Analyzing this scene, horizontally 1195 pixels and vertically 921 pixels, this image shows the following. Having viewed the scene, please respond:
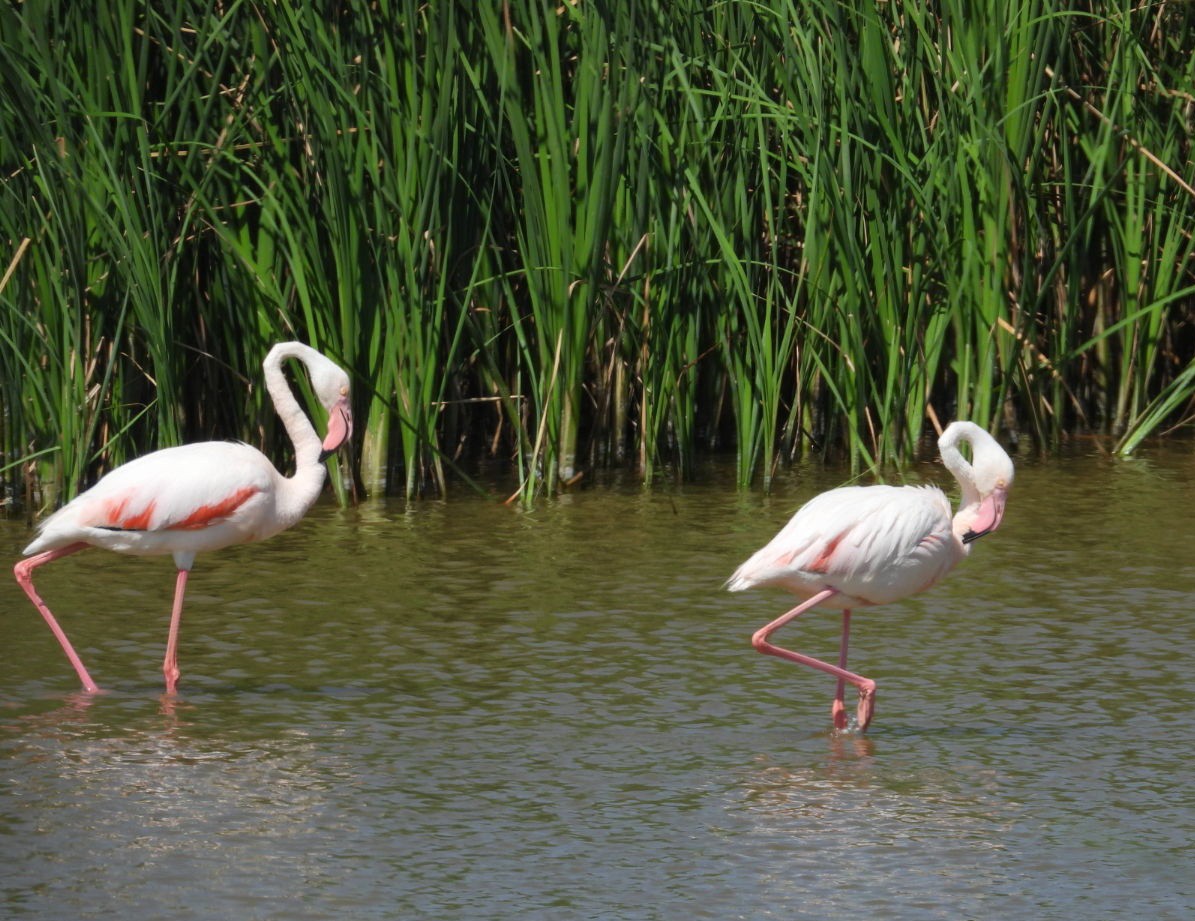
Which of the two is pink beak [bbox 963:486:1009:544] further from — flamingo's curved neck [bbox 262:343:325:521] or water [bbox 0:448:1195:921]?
flamingo's curved neck [bbox 262:343:325:521]

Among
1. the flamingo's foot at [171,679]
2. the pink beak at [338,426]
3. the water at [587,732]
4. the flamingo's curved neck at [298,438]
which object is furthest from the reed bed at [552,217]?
the flamingo's foot at [171,679]

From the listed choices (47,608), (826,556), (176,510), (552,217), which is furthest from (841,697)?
(552,217)

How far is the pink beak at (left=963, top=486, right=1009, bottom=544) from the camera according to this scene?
557cm

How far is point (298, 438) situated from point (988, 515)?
207 cm

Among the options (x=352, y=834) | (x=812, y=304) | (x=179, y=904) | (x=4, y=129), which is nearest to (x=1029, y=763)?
(x=352, y=834)

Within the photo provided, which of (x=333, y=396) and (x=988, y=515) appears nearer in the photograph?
(x=988, y=515)

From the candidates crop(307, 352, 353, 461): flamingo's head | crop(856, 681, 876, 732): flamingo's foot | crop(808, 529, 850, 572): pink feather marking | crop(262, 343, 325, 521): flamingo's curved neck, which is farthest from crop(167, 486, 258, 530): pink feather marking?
crop(856, 681, 876, 732): flamingo's foot

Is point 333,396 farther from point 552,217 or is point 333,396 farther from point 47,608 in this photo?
point 552,217

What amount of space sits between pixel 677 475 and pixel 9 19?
3144 mm

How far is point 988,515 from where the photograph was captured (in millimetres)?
5590

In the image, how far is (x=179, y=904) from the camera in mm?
4012

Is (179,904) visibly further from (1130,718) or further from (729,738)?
(1130,718)

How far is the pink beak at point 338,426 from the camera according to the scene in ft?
20.1

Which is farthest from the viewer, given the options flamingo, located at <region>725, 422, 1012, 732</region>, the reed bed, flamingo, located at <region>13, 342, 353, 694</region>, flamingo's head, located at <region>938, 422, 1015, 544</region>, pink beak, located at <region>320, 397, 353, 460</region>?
the reed bed
